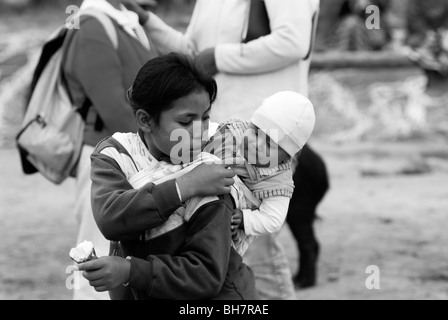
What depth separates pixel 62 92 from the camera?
3.66 meters

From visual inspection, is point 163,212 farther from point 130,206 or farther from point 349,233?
point 349,233

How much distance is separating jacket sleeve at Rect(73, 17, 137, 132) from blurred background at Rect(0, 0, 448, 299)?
5.57 ft

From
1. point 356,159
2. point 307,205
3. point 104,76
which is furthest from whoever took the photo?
point 356,159

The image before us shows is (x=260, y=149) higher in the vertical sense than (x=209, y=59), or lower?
lower

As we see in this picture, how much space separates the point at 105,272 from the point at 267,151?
52cm

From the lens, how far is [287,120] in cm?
222

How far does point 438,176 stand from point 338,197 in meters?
1.24

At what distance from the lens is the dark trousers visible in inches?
188

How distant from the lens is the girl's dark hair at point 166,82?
212cm

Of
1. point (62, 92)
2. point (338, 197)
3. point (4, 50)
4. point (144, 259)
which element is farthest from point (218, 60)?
point (4, 50)

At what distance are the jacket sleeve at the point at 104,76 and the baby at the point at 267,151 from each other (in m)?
1.18

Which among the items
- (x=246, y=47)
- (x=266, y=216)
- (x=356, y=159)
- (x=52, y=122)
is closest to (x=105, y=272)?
(x=266, y=216)

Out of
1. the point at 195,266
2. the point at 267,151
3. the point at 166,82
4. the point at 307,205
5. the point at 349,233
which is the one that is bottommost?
the point at 349,233

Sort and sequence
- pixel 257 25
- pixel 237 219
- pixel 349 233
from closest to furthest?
pixel 237 219
pixel 257 25
pixel 349 233
